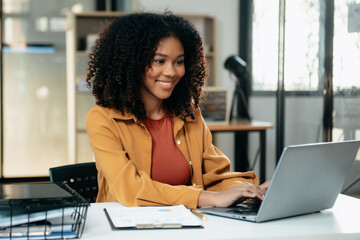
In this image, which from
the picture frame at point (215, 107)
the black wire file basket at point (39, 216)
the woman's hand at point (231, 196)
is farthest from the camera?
the picture frame at point (215, 107)

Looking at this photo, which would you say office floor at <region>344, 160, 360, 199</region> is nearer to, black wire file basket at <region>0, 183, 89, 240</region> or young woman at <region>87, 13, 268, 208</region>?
young woman at <region>87, 13, 268, 208</region>

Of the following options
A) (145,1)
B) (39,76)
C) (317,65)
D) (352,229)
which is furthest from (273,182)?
(39,76)

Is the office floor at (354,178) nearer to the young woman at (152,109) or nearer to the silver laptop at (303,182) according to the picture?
the young woman at (152,109)

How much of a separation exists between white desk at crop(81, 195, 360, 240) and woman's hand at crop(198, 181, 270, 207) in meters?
0.11

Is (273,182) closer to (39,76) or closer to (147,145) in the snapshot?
(147,145)

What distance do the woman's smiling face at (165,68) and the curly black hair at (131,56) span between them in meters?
0.02

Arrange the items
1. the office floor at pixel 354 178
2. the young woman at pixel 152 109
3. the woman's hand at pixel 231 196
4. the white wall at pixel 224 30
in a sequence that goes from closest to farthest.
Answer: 1. the woman's hand at pixel 231 196
2. the young woman at pixel 152 109
3. the office floor at pixel 354 178
4. the white wall at pixel 224 30

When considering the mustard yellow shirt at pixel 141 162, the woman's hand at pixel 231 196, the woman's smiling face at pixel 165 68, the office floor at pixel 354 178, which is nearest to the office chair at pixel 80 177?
the mustard yellow shirt at pixel 141 162

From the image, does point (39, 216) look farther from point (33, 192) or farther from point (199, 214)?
point (199, 214)

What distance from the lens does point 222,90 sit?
387 cm

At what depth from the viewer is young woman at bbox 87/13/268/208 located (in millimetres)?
1743

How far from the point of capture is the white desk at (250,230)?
112cm

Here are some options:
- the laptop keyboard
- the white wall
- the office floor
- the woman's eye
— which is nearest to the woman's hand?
the laptop keyboard

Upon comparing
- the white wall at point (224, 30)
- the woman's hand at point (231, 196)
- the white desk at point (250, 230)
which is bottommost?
the white desk at point (250, 230)
